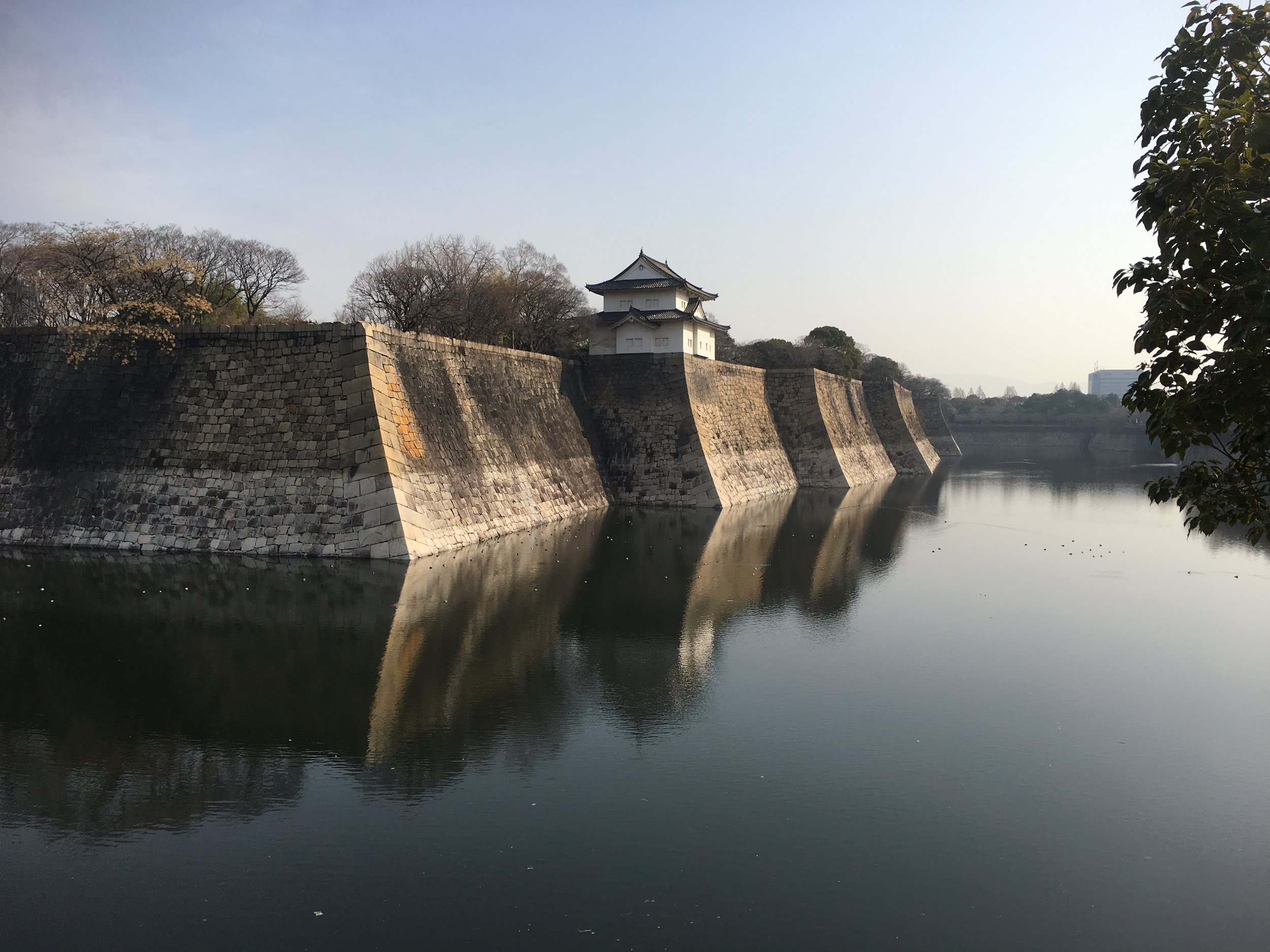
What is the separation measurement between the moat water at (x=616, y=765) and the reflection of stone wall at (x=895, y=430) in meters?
32.1

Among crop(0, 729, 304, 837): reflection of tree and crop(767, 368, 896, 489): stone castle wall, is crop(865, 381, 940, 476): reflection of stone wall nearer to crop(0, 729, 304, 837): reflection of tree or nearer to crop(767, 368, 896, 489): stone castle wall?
crop(767, 368, 896, 489): stone castle wall

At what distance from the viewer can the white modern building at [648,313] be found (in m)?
31.2

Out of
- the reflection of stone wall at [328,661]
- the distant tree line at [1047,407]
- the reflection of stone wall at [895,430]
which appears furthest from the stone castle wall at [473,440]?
the distant tree line at [1047,407]

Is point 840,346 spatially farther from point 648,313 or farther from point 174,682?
point 174,682

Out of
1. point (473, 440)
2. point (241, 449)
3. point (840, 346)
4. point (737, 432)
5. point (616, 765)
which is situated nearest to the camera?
point (616, 765)

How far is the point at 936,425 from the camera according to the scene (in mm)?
62750

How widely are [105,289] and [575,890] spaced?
16.3m

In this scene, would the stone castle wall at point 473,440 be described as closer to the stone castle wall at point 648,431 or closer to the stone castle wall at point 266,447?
the stone castle wall at point 266,447

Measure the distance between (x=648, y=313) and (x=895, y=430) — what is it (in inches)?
738

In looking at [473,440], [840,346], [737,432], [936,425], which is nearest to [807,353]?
[840,346]

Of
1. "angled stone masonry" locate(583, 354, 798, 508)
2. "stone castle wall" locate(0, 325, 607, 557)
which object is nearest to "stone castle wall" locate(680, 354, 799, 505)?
"angled stone masonry" locate(583, 354, 798, 508)

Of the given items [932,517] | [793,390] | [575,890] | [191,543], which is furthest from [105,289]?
[793,390]

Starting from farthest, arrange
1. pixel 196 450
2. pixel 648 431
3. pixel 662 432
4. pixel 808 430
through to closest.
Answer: pixel 808 430 < pixel 648 431 < pixel 662 432 < pixel 196 450

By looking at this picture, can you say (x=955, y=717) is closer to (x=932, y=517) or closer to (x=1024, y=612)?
(x=1024, y=612)
